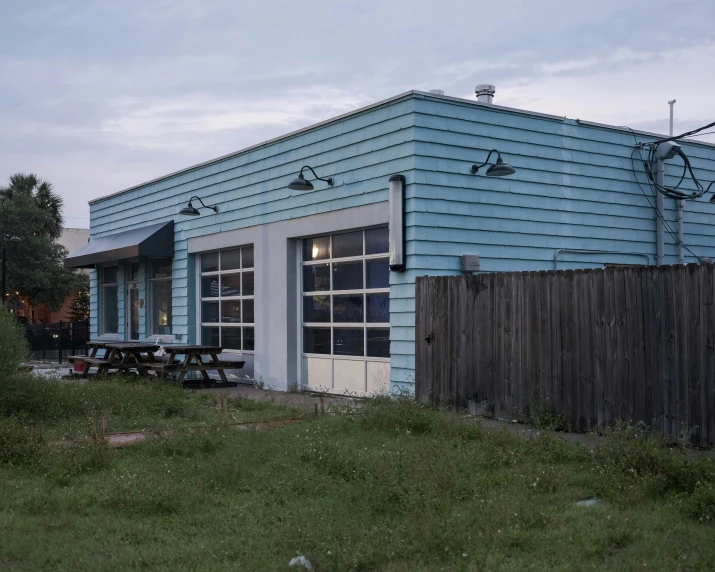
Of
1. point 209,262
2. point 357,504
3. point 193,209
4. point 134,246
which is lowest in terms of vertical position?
point 357,504

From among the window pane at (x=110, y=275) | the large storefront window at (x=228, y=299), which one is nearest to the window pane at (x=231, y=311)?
the large storefront window at (x=228, y=299)

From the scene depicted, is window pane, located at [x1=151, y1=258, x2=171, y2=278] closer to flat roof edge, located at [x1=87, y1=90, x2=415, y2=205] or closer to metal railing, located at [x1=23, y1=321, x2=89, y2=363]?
flat roof edge, located at [x1=87, y1=90, x2=415, y2=205]

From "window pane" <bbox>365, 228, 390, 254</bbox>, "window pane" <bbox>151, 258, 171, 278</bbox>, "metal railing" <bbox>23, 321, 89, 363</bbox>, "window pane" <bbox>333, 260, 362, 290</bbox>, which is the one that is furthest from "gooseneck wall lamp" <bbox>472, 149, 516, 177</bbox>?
"metal railing" <bbox>23, 321, 89, 363</bbox>

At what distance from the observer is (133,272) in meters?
21.8

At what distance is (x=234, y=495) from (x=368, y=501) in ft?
4.11

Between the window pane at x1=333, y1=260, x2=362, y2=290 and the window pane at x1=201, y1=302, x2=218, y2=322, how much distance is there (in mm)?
4741

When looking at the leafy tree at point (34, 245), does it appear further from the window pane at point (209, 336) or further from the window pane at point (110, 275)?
the window pane at point (209, 336)

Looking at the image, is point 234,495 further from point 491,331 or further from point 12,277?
point 12,277

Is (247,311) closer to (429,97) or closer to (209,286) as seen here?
(209,286)

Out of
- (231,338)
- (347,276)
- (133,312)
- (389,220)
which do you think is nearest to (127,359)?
(231,338)

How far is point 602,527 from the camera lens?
5.75 m

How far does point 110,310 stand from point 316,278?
10336mm

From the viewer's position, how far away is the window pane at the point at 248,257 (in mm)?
16906

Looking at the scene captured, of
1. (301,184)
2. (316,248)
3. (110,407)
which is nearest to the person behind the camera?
(110,407)
